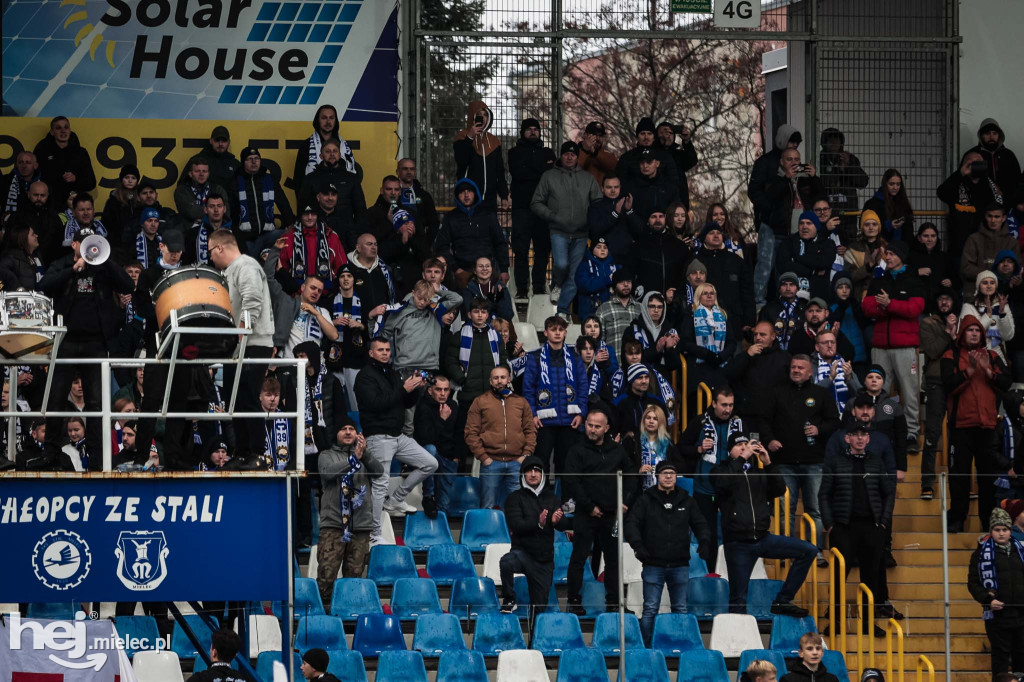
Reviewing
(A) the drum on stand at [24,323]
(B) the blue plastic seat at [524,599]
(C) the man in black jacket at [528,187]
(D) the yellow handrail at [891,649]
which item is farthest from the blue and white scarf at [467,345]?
(A) the drum on stand at [24,323]

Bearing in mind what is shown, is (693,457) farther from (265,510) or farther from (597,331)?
(265,510)

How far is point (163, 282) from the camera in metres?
10.6

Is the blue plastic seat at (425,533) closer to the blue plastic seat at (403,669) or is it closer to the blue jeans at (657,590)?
the blue plastic seat at (403,669)

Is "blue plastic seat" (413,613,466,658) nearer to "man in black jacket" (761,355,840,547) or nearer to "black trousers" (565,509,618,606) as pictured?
"black trousers" (565,509,618,606)

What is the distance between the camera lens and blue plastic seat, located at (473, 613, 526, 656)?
12836mm

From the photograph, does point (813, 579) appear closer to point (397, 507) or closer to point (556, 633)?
point (556, 633)

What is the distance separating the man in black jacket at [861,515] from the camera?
13461mm

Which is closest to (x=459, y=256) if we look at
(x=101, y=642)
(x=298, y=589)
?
(x=298, y=589)

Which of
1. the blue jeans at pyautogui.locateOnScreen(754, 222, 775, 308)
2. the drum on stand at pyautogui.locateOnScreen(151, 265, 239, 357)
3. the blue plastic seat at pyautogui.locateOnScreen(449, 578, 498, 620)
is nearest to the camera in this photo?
the drum on stand at pyautogui.locateOnScreen(151, 265, 239, 357)

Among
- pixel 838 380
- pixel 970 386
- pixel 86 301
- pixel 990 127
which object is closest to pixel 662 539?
pixel 838 380

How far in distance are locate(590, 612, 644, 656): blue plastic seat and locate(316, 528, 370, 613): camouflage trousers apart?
6.23 ft

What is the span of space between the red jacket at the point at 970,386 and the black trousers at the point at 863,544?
2.92 metres

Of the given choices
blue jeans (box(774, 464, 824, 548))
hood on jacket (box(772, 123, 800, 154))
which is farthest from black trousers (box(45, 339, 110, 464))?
hood on jacket (box(772, 123, 800, 154))

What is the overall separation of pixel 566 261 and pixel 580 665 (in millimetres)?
6840
